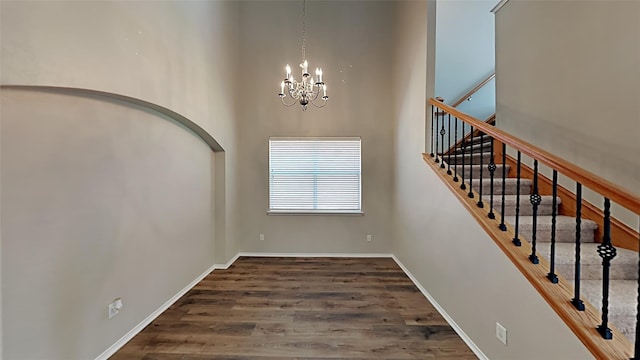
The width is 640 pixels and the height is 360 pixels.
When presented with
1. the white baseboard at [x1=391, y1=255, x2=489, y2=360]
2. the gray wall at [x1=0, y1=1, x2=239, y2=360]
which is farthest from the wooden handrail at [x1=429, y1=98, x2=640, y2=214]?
the gray wall at [x1=0, y1=1, x2=239, y2=360]

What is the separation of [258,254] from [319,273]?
4.60 feet

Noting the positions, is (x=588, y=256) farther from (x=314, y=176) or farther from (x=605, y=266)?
(x=314, y=176)

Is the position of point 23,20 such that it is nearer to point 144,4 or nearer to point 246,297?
point 144,4

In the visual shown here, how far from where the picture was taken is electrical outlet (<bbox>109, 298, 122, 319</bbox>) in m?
2.31

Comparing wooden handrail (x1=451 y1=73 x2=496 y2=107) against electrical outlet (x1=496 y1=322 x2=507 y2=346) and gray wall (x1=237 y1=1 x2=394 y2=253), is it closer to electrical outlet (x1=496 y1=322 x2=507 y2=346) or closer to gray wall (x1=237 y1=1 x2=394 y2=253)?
gray wall (x1=237 y1=1 x2=394 y2=253)

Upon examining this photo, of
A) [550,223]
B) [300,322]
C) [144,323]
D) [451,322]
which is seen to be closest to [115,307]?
[144,323]

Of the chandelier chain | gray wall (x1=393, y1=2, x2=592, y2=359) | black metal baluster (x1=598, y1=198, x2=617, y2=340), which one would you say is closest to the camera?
black metal baluster (x1=598, y1=198, x2=617, y2=340)

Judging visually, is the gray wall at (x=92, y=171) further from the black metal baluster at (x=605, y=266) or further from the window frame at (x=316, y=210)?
the black metal baluster at (x=605, y=266)

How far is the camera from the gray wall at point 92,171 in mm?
1640

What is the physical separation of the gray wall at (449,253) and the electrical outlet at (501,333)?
0.13 ft

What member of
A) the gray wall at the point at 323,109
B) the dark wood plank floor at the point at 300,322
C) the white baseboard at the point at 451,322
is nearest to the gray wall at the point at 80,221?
the dark wood plank floor at the point at 300,322

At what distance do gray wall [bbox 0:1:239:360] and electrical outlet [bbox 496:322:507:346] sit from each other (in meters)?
3.08

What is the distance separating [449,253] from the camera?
2.79 metres

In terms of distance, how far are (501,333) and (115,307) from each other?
3.08 meters
